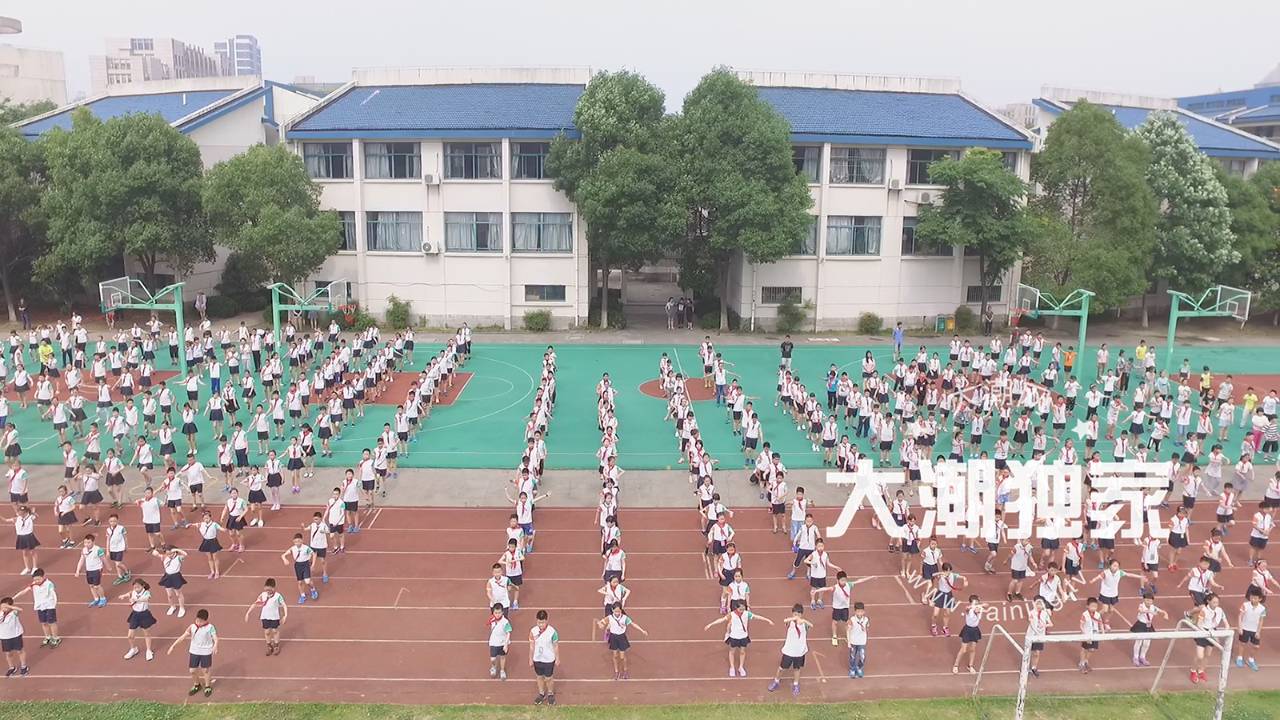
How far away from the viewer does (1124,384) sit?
2611cm

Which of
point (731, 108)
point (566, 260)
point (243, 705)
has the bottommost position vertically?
point (243, 705)

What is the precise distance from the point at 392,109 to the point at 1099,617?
33565mm

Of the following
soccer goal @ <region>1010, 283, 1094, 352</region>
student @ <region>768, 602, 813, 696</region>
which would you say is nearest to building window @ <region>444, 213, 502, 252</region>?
soccer goal @ <region>1010, 283, 1094, 352</region>

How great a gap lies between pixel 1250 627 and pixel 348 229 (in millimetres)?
33256

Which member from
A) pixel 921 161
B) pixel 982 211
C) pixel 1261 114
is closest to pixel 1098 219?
pixel 982 211

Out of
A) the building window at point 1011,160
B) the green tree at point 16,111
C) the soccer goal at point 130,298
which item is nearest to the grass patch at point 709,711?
the soccer goal at point 130,298

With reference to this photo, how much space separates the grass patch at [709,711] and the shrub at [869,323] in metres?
26.0

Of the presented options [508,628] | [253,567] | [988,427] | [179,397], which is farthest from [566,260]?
[508,628]

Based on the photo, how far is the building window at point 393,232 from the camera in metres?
36.4

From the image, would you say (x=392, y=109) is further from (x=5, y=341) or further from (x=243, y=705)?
(x=243, y=705)

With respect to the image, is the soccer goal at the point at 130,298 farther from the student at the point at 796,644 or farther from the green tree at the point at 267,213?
the student at the point at 796,644

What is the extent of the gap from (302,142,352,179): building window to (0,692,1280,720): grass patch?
2867 centimetres

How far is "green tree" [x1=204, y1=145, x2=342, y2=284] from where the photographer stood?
3203 cm

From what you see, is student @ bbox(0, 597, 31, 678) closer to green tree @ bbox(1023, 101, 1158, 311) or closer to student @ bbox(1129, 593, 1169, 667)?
student @ bbox(1129, 593, 1169, 667)
